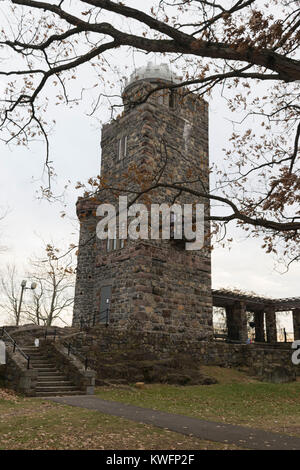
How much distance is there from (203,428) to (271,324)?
927 inches

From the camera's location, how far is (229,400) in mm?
12875

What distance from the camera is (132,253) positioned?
1869cm

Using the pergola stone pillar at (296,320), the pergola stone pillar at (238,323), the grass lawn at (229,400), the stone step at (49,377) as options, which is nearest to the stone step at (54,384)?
the stone step at (49,377)

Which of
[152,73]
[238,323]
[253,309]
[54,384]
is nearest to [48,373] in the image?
[54,384]

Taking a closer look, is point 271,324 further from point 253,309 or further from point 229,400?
point 229,400

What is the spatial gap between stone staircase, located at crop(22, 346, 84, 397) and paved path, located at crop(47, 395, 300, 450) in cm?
194

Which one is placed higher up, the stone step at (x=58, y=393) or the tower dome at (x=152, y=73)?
the tower dome at (x=152, y=73)

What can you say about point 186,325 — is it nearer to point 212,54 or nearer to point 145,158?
point 145,158

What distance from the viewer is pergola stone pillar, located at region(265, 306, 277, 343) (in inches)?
1132

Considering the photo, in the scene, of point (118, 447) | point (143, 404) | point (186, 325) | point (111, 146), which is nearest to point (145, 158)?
point (111, 146)

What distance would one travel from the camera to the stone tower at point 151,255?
1822 centimetres

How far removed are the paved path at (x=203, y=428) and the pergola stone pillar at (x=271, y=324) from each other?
20903 mm

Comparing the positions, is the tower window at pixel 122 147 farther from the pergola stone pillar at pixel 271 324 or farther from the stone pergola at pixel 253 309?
the pergola stone pillar at pixel 271 324
